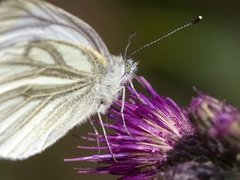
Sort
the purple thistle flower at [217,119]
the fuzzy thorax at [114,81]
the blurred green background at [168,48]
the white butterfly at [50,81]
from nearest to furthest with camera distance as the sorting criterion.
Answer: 1. the purple thistle flower at [217,119]
2. the white butterfly at [50,81]
3. the fuzzy thorax at [114,81]
4. the blurred green background at [168,48]

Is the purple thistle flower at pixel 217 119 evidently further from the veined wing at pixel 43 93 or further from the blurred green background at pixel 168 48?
the blurred green background at pixel 168 48

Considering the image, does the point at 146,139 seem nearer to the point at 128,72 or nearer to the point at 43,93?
the point at 128,72

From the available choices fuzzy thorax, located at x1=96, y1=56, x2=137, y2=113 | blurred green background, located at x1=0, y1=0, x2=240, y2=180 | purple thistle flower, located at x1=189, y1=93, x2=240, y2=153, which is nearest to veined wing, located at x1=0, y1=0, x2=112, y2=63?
fuzzy thorax, located at x1=96, y1=56, x2=137, y2=113

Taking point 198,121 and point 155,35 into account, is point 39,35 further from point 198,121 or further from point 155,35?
point 155,35

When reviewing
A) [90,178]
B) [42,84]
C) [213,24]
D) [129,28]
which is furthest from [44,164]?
[42,84]

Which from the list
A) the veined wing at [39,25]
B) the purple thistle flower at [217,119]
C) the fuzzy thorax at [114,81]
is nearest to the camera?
the purple thistle flower at [217,119]

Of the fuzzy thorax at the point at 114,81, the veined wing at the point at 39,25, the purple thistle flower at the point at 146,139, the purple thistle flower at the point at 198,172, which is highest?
the veined wing at the point at 39,25

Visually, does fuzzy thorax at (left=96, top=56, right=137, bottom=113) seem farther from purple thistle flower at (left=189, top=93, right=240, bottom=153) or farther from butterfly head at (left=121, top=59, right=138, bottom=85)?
purple thistle flower at (left=189, top=93, right=240, bottom=153)

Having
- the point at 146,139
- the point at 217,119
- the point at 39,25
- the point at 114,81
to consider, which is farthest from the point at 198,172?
the point at 39,25

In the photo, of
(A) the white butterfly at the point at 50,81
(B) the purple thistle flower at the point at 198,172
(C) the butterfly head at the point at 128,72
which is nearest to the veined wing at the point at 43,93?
(A) the white butterfly at the point at 50,81
